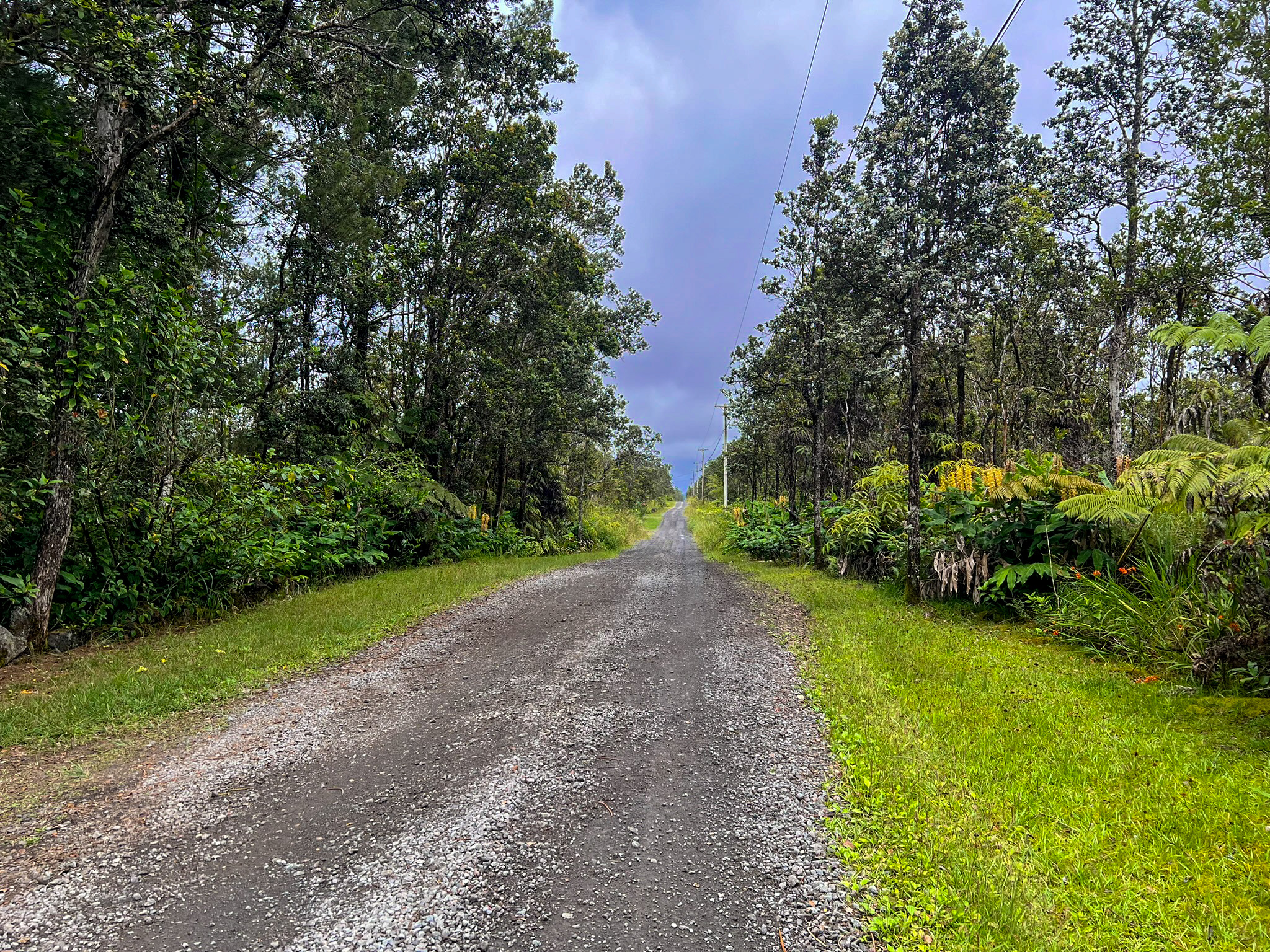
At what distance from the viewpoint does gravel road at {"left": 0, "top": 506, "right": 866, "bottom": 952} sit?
206cm

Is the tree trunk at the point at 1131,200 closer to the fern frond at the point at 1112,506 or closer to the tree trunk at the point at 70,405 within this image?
the fern frond at the point at 1112,506

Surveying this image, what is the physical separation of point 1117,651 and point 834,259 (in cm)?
811

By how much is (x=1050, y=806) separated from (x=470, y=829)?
3.01 metres

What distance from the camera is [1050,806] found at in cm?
274

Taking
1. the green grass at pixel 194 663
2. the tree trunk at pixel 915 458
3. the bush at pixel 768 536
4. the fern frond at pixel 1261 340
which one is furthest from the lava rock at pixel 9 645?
the bush at pixel 768 536

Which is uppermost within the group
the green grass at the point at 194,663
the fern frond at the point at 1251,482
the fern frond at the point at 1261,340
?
the fern frond at the point at 1261,340

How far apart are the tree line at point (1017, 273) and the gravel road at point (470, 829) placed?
4199mm

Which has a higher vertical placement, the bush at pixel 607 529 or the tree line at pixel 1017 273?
the tree line at pixel 1017 273

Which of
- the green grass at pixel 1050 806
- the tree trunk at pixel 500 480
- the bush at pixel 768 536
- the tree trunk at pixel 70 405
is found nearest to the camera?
the green grass at pixel 1050 806

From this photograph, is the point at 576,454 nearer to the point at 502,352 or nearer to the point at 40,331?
the point at 502,352

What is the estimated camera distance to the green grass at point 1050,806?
80.7 inches

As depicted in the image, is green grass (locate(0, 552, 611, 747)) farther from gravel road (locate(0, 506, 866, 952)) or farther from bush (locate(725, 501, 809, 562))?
bush (locate(725, 501, 809, 562))

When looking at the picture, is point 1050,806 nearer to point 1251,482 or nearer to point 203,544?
point 1251,482

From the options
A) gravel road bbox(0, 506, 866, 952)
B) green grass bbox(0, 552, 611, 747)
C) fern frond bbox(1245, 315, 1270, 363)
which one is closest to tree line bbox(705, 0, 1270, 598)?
fern frond bbox(1245, 315, 1270, 363)
